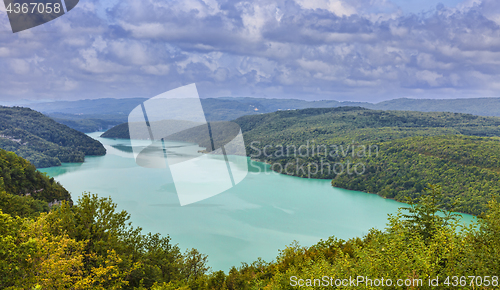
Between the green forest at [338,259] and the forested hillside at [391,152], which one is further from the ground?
the green forest at [338,259]

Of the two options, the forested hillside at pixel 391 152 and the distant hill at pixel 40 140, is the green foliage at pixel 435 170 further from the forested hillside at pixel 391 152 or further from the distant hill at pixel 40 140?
the distant hill at pixel 40 140

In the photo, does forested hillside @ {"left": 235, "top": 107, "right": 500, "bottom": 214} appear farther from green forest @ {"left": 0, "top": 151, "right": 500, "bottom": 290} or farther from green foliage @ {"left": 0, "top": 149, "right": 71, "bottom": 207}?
green foliage @ {"left": 0, "top": 149, "right": 71, "bottom": 207}

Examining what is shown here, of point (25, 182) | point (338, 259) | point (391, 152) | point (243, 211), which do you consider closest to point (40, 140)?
point (25, 182)

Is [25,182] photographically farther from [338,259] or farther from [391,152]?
[391,152]

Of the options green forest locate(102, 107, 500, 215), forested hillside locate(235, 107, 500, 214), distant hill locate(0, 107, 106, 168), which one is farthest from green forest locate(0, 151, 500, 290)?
distant hill locate(0, 107, 106, 168)

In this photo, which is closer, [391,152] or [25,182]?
[25,182]

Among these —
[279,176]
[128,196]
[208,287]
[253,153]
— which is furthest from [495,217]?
[253,153]

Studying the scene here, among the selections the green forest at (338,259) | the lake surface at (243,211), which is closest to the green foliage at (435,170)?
the lake surface at (243,211)
